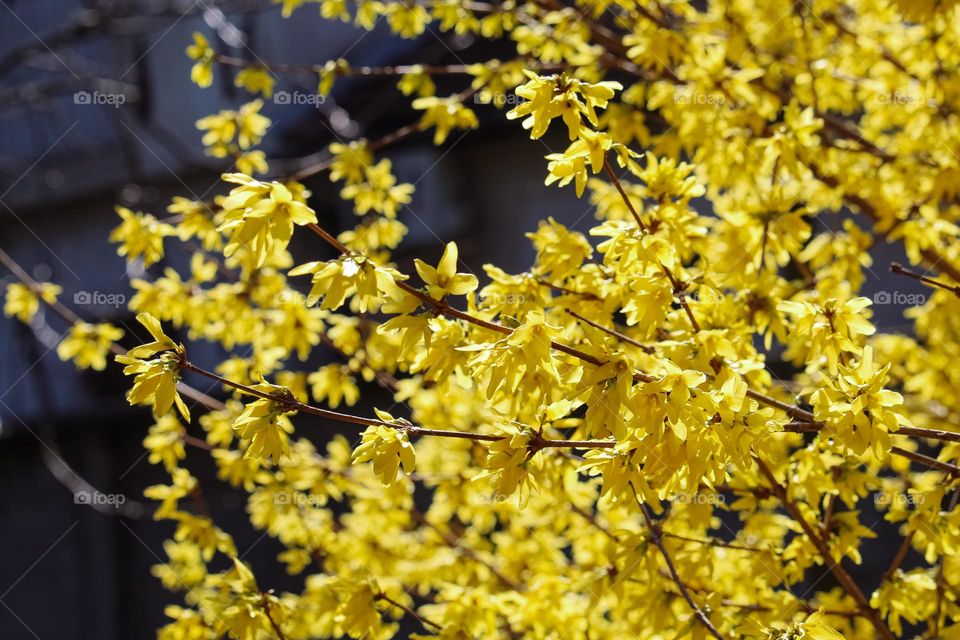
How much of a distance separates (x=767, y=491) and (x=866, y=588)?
401 cm

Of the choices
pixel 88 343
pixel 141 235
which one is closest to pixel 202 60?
pixel 141 235

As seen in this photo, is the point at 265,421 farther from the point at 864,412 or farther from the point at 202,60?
the point at 202,60

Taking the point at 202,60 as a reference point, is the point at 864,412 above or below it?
below

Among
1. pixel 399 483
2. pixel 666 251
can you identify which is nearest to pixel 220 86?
pixel 399 483

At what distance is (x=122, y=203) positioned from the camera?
771cm

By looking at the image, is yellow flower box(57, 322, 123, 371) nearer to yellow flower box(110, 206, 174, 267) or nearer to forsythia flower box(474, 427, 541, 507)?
yellow flower box(110, 206, 174, 267)

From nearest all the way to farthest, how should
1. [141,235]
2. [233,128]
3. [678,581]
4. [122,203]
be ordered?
[678,581]
[141,235]
[233,128]
[122,203]

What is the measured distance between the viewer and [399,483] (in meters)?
2.76

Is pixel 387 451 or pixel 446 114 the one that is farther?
pixel 446 114

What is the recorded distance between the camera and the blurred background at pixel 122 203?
6.78 m

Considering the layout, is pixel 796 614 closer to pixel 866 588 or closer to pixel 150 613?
pixel 866 588

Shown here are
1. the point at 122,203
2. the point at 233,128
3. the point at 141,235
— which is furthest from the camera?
the point at 122,203

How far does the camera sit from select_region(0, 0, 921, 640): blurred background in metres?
6.78

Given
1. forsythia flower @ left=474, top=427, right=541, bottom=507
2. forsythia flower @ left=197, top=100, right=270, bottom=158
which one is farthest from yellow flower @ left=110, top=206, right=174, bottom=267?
forsythia flower @ left=474, top=427, right=541, bottom=507
